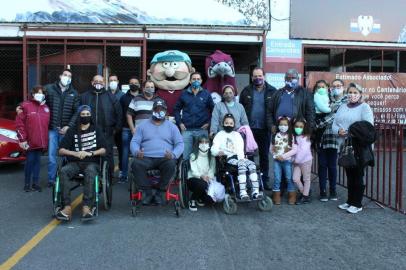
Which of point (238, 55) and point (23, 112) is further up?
point (238, 55)

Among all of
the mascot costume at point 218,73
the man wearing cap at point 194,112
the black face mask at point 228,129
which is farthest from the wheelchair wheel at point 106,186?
the mascot costume at point 218,73

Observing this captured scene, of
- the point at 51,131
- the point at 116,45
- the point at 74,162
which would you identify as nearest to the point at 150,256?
the point at 74,162

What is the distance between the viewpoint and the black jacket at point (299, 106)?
7.39m

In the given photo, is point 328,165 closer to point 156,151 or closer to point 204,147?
point 204,147

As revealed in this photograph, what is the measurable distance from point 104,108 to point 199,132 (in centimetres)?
163

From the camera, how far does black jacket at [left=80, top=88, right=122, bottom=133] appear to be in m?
7.96

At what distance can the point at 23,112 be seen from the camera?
7.98 metres

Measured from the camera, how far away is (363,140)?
21.3 ft

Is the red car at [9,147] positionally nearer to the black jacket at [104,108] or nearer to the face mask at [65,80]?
the face mask at [65,80]

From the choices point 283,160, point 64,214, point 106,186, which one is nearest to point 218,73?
point 283,160

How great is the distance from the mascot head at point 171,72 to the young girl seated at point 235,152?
1.82 m

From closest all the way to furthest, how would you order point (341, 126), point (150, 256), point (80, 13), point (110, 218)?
1. point (150, 256)
2. point (110, 218)
3. point (341, 126)
4. point (80, 13)

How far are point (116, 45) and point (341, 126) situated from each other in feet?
23.8

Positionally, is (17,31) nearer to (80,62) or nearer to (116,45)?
(80,62)
